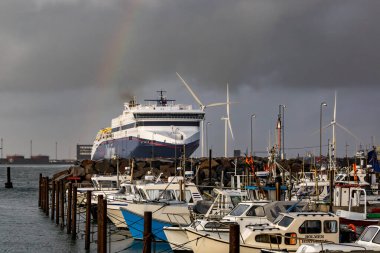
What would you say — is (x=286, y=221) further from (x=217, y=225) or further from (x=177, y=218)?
(x=177, y=218)

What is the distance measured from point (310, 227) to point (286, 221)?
3.16 ft

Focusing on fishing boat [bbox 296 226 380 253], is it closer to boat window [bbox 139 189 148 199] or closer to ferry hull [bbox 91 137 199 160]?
boat window [bbox 139 189 148 199]

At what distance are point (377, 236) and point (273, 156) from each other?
24.6 meters

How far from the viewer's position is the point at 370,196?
49312 millimetres

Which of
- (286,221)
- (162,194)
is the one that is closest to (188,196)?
(162,194)

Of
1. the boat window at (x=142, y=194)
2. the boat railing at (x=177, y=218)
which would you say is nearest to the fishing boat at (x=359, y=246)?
the boat railing at (x=177, y=218)

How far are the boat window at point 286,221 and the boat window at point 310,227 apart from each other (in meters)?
0.47

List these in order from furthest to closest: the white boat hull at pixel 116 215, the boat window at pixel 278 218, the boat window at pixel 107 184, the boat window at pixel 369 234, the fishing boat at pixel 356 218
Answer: the boat window at pixel 107 184 → the white boat hull at pixel 116 215 → the fishing boat at pixel 356 218 → the boat window at pixel 278 218 → the boat window at pixel 369 234

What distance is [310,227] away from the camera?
30938 millimetres

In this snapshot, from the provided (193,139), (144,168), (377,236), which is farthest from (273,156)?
(193,139)

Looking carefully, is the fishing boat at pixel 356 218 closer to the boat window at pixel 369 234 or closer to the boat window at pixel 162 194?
the boat window at pixel 162 194

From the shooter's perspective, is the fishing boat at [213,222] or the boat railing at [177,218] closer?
the fishing boat at [213,222]

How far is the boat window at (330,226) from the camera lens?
3121 cm

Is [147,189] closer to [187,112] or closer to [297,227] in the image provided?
[297,227]
